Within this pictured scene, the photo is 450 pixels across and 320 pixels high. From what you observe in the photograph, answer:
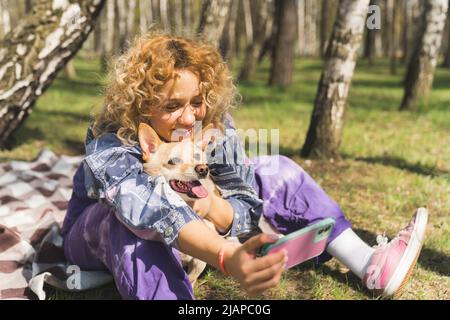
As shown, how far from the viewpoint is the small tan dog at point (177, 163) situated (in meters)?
2.21

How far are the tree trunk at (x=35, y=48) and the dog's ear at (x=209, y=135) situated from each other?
99.8 inches

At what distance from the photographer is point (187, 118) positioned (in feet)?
7.62

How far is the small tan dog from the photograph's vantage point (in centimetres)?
221

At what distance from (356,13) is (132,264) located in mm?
2920

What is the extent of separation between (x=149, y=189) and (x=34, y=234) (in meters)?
1.25

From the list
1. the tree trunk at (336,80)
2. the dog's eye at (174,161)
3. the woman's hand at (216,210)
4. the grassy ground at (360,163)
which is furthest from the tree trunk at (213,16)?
the dog's eye at (174,161)

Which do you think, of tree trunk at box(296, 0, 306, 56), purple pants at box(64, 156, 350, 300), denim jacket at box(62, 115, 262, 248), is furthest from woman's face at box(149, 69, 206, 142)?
tree trunk at box(296, 0, 306, 56)

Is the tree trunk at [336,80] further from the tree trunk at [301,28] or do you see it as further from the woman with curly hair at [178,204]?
the tree trunk at [301,28]

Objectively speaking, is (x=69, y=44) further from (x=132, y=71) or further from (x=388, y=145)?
(x=388, y=145)

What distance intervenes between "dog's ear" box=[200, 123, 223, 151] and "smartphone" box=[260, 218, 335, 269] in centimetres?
62

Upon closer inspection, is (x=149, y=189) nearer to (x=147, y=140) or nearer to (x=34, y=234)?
(x=147, y=140)

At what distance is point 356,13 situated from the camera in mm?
4344

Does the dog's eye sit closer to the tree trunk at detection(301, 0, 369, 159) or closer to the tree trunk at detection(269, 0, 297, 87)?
the tree trunk at detection(301, 0, 369, 159)

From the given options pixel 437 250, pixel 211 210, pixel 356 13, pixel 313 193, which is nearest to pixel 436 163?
pixel 356 13
